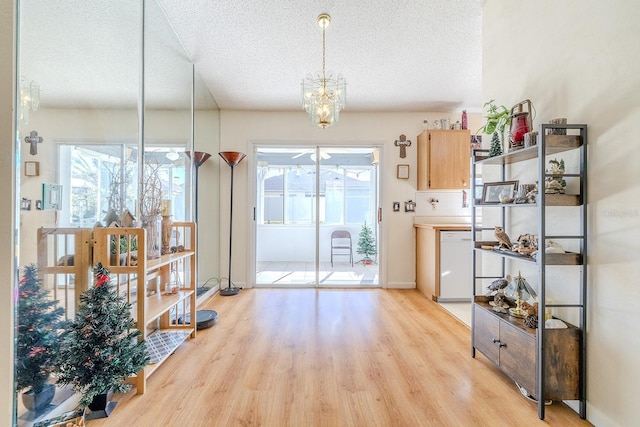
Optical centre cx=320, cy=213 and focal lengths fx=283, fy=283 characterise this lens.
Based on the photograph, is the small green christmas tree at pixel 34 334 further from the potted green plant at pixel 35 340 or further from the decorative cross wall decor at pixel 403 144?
the decorative cross wall decor at pixel 403 144

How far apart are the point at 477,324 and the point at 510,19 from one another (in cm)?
214

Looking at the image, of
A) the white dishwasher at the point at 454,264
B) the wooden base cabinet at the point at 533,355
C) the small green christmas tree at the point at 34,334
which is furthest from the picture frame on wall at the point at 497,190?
the small green christmas tree at the point at 34,334

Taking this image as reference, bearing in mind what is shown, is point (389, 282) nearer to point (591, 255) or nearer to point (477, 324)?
point (477, 324)

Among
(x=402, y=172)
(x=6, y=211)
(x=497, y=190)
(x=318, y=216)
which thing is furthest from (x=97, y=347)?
(x=402, y=172)

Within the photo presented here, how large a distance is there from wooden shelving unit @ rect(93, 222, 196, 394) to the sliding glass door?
1.70 metres

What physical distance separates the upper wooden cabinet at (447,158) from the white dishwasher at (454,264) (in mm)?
744

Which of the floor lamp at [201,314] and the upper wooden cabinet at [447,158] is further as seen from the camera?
the upper wooden cabinet at [447,158]

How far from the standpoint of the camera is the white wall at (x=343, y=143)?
13.1 ft

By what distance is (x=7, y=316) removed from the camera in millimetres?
1102

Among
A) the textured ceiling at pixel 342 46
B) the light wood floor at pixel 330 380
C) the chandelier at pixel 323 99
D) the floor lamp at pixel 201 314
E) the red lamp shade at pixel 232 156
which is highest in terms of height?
the textured ceiling at pixel 342 46

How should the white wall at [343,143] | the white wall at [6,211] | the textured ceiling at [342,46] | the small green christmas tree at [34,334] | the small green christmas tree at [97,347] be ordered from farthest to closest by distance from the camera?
the white wall at [343,143] < the textured ceiling at [342,46] < the small green christmas tree at [97,347] < the small green christmas tree at [34,334] < the white wall at [6,211]

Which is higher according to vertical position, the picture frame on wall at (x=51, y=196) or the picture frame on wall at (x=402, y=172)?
the picture frame on wall at (x=402, y=172)

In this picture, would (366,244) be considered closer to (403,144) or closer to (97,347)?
(403,144)

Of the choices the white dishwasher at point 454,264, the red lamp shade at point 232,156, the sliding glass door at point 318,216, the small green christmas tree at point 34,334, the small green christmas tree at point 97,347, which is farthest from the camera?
the sliding glass door at point 318,216
